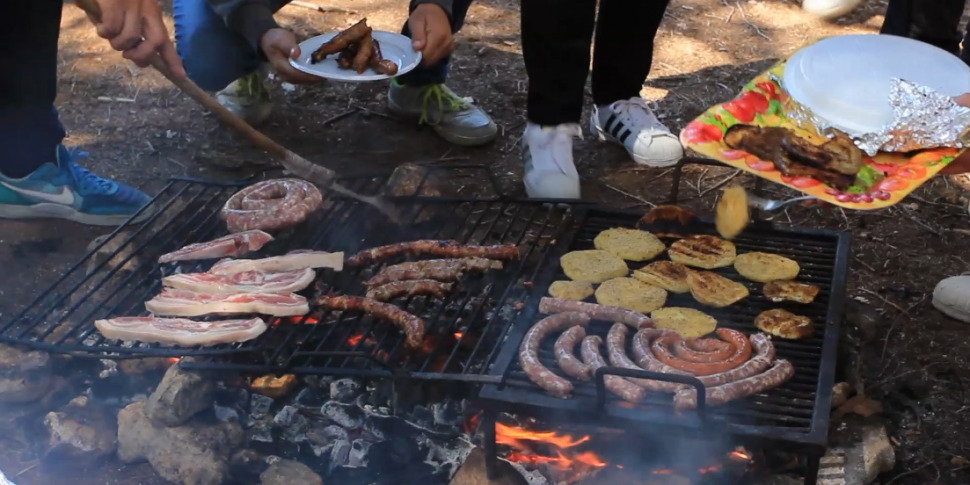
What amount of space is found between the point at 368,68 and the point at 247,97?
1.73 meters

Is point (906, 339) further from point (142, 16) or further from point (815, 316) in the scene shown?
point (142, 16)

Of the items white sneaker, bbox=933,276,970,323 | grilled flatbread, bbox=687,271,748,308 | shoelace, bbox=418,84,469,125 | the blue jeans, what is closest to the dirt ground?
white sneaker, bbox=933,276,970,323

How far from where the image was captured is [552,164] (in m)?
4.70

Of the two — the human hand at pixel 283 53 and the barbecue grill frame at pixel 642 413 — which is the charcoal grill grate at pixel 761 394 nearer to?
the barbecue grill frame at pixel 642 413

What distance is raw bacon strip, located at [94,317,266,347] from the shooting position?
10.5ft

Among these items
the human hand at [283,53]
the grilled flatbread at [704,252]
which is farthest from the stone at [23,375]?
the grilled flatbread at [704,252]

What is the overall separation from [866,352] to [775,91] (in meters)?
1.14

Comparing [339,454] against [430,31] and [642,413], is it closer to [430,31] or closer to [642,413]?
[642,413]

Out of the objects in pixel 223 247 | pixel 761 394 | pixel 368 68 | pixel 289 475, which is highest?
pixel 368 68

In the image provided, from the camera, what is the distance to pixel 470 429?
3301 millimetres

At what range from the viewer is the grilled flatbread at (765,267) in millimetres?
3463

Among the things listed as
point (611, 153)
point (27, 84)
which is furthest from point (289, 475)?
point (611, 153)

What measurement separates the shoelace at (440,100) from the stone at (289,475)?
2.90 m

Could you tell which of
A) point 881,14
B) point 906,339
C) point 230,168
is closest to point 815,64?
point 906,339
